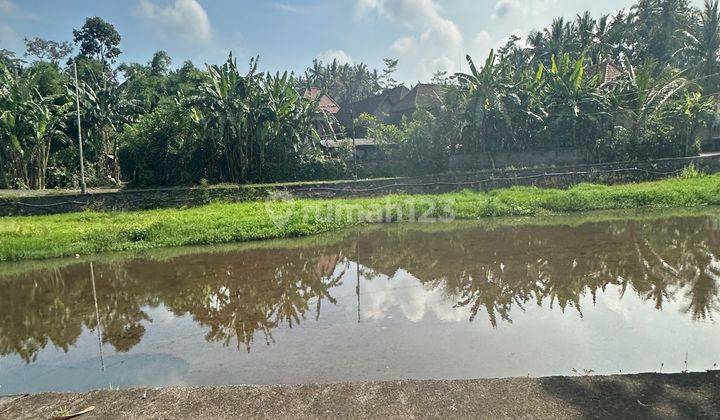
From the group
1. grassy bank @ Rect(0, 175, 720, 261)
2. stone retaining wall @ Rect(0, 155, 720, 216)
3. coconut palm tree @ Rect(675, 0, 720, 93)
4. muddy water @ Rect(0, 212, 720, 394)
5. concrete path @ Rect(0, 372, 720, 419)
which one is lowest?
muddy water @ Rect(0, 212, 720, 394)

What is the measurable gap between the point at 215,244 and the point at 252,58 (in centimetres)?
941

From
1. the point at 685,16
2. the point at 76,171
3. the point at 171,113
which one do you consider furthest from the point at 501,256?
the point at 685,16

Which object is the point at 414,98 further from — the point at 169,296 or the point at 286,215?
the point at 169,296

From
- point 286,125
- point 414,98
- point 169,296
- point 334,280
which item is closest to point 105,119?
point 286,125

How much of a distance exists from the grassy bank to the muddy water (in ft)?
3.43

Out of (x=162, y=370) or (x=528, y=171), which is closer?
(x=162, y=370)

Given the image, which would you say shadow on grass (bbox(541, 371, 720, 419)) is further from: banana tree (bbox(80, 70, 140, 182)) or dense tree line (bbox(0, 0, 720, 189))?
banana tree (bbox(80, 70, 140, 182))

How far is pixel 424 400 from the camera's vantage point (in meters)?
3.98

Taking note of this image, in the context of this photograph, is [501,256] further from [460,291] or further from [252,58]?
[252,58]

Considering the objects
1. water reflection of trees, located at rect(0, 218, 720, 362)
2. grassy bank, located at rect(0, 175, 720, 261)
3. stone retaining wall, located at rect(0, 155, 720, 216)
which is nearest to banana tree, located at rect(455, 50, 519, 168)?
stone retaining wall, located at rect(0, 155, 720, 216)

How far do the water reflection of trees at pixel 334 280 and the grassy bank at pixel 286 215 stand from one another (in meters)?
1.57

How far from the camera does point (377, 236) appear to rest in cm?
1298

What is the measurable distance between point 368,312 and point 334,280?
206 centimetres

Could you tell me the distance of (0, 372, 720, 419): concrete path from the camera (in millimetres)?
3701
